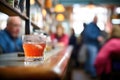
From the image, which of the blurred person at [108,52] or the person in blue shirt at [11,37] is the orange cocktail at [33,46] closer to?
the person in blue shirt at [11,37]

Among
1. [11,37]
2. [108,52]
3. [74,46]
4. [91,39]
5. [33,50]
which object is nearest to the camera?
[33,50]

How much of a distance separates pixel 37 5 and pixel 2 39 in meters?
1.79

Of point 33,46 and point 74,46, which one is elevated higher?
point 33,46

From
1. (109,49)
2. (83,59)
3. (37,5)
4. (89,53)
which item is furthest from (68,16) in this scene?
(109,49)

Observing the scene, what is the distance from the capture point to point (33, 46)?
1430mm

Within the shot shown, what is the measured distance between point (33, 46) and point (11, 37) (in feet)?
7.62

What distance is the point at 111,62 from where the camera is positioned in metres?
4.07

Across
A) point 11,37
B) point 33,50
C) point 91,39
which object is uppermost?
point 33,50

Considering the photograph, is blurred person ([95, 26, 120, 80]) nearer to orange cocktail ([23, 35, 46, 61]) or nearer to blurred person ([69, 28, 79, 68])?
orange cocktail ([23, 35, 46, 61])

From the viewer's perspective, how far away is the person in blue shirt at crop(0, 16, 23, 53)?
3374mm

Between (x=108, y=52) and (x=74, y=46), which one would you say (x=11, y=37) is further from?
(x=74, y=46)

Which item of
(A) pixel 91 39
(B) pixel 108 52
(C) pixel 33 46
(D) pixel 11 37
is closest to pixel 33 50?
(C) pixel 33 46

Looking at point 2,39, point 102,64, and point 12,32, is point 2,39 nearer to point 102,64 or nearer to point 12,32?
Answer: point 12,32

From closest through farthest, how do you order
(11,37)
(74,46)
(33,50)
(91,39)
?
(33,50) < (11,37) < (91,39) < (74,46)
